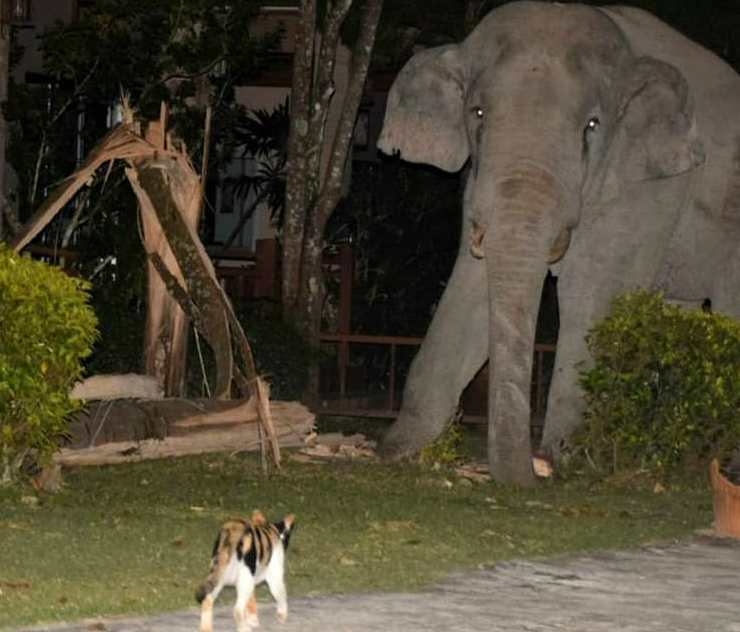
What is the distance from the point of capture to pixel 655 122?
14555mm

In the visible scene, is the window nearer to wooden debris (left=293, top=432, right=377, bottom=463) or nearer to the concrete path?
wooden debris (left=293, top=432, right=377, bottom=463)

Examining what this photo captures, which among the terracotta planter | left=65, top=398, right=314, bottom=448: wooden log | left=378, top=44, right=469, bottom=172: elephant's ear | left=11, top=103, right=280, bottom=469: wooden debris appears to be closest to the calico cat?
the terracotta planter

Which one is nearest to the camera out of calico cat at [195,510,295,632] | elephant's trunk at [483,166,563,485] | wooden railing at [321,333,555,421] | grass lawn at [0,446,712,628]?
calico cat at [195,510,295,632]

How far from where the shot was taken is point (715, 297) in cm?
1648

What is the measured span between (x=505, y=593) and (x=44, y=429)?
397cm

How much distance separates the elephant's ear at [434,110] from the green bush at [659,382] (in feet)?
6.14

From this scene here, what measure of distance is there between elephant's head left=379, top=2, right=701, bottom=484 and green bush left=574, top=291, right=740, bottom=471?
72 cm

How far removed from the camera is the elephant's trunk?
13.1 metres

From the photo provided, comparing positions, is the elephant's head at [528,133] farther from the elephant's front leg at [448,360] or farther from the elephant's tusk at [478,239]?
the elephant's front leg at [448,360]

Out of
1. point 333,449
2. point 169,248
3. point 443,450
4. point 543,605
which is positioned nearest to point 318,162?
point 169,248

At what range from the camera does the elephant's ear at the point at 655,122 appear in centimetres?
1456

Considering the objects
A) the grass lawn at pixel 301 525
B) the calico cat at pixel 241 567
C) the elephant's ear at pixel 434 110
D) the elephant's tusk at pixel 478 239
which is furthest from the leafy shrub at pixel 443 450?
the calico cat at pixel 241 567

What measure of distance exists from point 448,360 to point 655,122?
227cm

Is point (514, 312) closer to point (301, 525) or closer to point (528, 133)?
point (528, 133)
